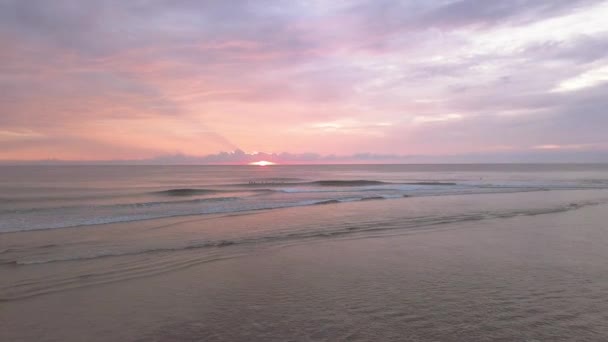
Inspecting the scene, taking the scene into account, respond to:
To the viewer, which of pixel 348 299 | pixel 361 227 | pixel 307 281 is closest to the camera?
pixel 348 299

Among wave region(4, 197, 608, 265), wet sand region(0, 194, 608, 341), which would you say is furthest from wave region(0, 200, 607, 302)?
wet sand region(0, 194, 608, 341)

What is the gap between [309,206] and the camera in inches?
939

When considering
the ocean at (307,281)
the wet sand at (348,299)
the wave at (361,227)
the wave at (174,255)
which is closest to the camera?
the wet sand at (348,299)

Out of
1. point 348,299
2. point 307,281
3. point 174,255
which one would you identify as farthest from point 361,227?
point 348,299

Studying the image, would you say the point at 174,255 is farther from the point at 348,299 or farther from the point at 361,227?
the point at 361,227

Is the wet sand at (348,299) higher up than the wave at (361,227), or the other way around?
the wave at (361,227)

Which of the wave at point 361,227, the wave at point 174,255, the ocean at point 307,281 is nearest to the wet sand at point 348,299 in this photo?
the ocean at point 307,281

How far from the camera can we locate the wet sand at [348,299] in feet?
18.9

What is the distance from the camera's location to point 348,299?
7129 mm

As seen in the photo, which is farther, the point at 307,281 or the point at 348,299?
the point at 307,281

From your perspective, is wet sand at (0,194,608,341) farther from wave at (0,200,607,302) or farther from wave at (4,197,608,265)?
wave at (4,197,608,265)

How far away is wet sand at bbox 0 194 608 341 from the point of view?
5.77 metres

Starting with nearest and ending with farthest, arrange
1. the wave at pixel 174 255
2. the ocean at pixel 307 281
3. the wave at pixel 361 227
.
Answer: the ocean at pixel 307 281 → the wave at pixel 174 255 → the wave at pixel 361 227

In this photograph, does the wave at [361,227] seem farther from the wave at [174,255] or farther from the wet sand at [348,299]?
the wet sand at [348,299]
